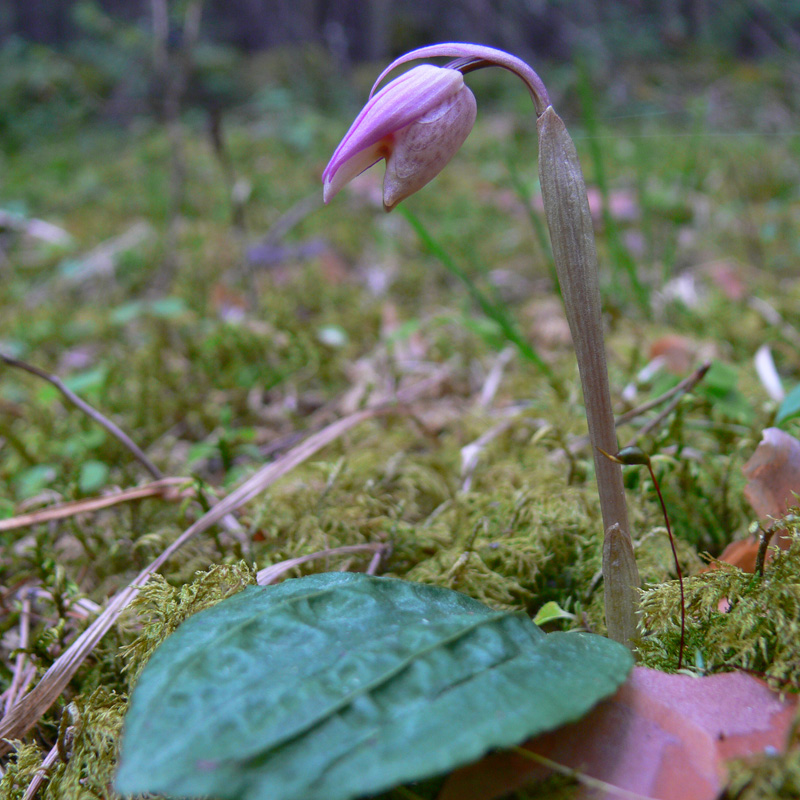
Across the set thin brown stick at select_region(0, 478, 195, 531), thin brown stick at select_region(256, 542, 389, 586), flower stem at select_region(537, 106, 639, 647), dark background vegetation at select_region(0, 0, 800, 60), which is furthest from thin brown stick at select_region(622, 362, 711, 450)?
dark background vegetation at select_region(0, 0, 800, 60)

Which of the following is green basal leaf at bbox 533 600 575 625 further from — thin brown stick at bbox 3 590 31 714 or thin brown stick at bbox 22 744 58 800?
thin brown stick at bbox 3 590 31 714

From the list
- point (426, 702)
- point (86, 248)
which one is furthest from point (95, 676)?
point (86, 248)

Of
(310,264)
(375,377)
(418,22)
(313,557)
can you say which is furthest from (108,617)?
(418,22)

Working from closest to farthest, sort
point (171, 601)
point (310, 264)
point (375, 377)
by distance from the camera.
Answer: point (171, 601), point (375, 377), point (310, 264)

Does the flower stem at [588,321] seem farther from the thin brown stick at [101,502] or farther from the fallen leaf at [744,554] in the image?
the thin brown stick at [101,502]

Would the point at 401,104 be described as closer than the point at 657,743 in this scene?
No

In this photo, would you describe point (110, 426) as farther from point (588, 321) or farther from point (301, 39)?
point (301, 39)

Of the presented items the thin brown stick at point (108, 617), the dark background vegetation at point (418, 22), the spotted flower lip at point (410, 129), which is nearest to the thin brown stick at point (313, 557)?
the thin brown stick at point (108, 617)

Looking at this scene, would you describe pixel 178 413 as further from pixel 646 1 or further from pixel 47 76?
pixel 646 1
